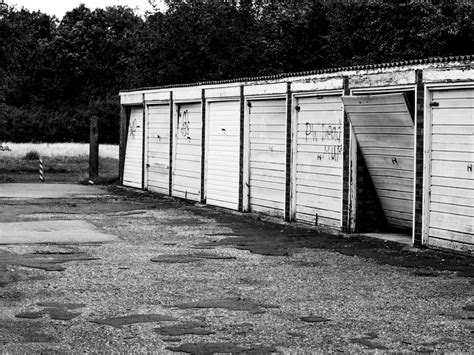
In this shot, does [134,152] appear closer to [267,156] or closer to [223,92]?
[223,92]

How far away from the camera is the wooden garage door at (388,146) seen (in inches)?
581

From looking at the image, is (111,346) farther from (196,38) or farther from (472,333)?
(196,38)

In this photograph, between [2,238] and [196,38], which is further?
[196,38]

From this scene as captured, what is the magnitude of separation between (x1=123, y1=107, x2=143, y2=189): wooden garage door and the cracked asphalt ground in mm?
10648

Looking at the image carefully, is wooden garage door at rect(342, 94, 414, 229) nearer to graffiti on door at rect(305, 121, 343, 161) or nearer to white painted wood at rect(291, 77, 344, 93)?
graffiti on door at rect(305, 121, 343, 161)

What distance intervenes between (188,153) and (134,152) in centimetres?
461

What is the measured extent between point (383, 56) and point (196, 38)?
13.4 meters

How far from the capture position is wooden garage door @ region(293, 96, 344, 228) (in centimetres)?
1655

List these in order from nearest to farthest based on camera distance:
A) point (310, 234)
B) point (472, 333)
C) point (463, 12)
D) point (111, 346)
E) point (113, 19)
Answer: point (111, 346), point (472, 333), point (310, 234), point (463, 12), point (113, 19)

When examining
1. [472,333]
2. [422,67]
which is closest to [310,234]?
[422,67]

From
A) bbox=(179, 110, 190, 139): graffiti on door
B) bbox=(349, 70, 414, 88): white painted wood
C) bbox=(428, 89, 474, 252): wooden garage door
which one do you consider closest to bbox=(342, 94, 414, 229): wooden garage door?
bbox=(349, 70, 414, 88): white painted wood

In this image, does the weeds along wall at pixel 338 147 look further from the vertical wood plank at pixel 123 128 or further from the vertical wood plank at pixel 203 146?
the vertical wood plank at pixel 123 128

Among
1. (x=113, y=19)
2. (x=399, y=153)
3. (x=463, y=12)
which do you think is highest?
(x=113, y=19)

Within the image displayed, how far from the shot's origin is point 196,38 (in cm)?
4516
